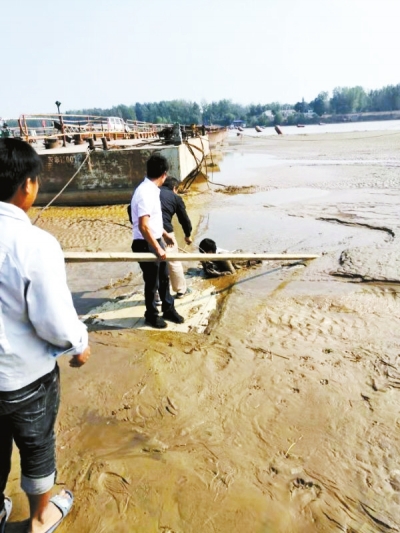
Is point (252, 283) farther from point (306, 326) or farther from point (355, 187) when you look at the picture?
point (355, 187)

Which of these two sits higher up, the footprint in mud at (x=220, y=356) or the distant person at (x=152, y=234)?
the distant person at (x=152, y=234)

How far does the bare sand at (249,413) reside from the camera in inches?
84.8

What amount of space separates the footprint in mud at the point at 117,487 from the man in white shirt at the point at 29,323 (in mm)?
577

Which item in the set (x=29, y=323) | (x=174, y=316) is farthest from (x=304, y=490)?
(x=174, y=316)

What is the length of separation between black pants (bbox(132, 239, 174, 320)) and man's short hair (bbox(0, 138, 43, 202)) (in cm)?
237

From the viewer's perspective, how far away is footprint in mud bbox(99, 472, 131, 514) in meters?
2.20

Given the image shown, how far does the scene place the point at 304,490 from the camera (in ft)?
7.37

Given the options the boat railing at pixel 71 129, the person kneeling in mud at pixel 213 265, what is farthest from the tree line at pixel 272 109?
the person kneeling in mud at pixel 213 265

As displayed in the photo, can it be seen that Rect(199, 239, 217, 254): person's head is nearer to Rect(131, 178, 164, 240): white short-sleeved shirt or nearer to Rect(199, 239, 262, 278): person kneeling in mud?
Rect(199, 239, 262, 278): person kneeling in mud

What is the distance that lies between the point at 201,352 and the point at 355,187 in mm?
10852

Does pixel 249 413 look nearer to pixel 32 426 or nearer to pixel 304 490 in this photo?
pixel 304 490

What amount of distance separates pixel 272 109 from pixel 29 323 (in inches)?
6416

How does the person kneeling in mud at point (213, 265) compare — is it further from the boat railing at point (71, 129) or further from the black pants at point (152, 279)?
the boat railing at point (71, 129)

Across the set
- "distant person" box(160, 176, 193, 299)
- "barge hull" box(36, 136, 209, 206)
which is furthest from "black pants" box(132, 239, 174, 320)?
"barge hull" box(36, 136, 209, 206)
